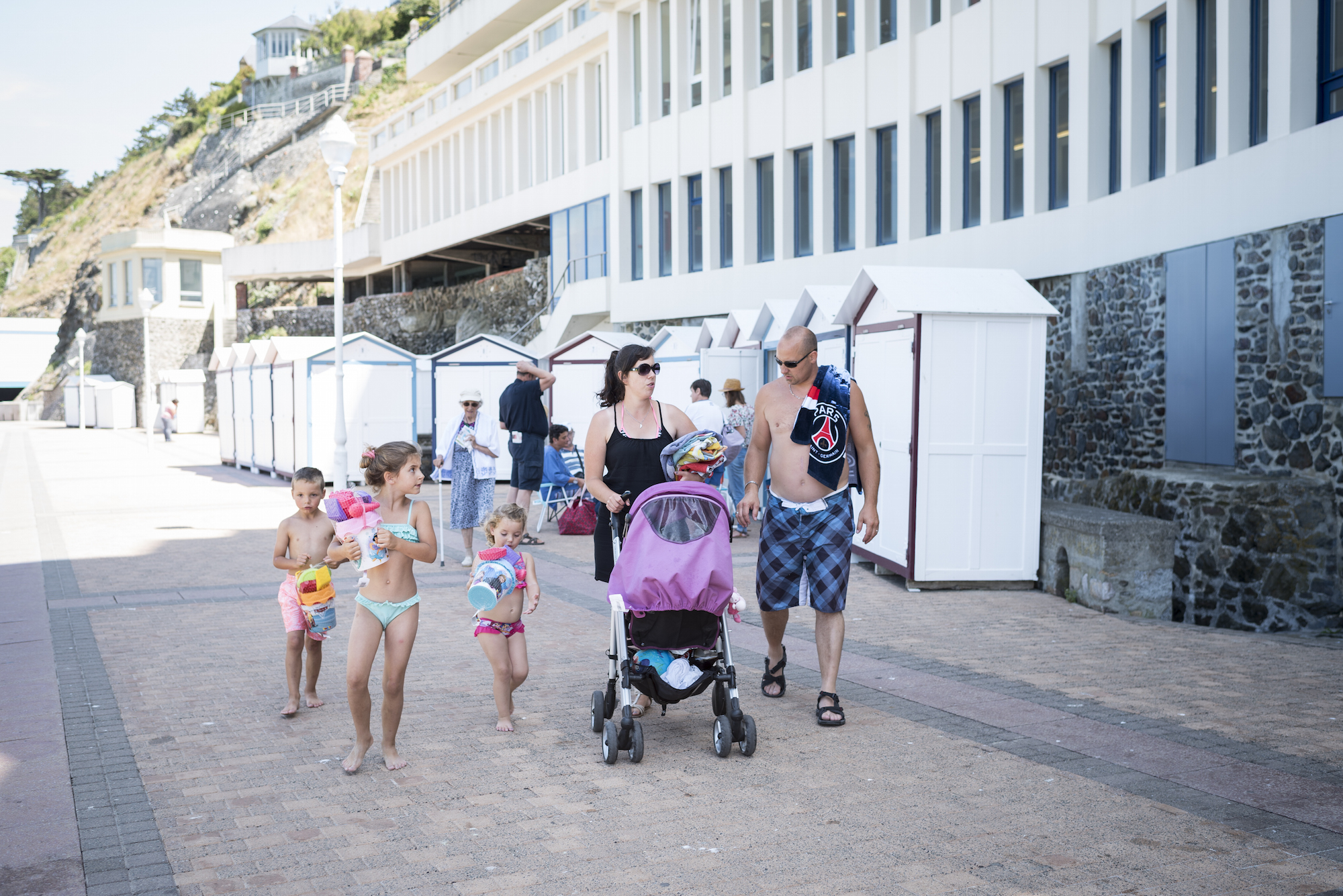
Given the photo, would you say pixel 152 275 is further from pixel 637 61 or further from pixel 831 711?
pixel 831 711

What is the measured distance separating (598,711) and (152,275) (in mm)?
61325

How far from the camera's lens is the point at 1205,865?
158 inches

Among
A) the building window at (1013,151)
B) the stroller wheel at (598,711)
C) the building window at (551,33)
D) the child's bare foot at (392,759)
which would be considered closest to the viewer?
the child's bare foot at (392,759)

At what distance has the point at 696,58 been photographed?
82.7 feet

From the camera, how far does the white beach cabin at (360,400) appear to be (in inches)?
802

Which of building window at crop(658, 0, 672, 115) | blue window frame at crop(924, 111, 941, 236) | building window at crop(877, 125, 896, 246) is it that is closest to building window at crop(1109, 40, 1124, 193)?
blue window frame at crop(924, 111, 941, 236)

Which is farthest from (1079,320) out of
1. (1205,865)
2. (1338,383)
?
(1205,865)

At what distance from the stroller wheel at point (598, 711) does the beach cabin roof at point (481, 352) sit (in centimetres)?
1573

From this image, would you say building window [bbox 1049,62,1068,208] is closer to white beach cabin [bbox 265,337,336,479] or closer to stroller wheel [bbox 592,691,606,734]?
white beach cabin [bbox 265,337,336,479]

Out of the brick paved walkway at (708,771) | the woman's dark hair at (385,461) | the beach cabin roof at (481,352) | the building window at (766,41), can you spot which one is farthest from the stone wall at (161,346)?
the woman's dark hair at (385,461)

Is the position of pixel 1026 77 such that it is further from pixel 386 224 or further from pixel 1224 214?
pixel 386 224

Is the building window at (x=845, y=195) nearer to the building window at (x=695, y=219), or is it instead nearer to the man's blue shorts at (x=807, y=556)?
the building window at (x=695, y=219)

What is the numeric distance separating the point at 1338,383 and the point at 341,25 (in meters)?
92.0

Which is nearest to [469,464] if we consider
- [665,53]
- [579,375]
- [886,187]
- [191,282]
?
[579,375]
